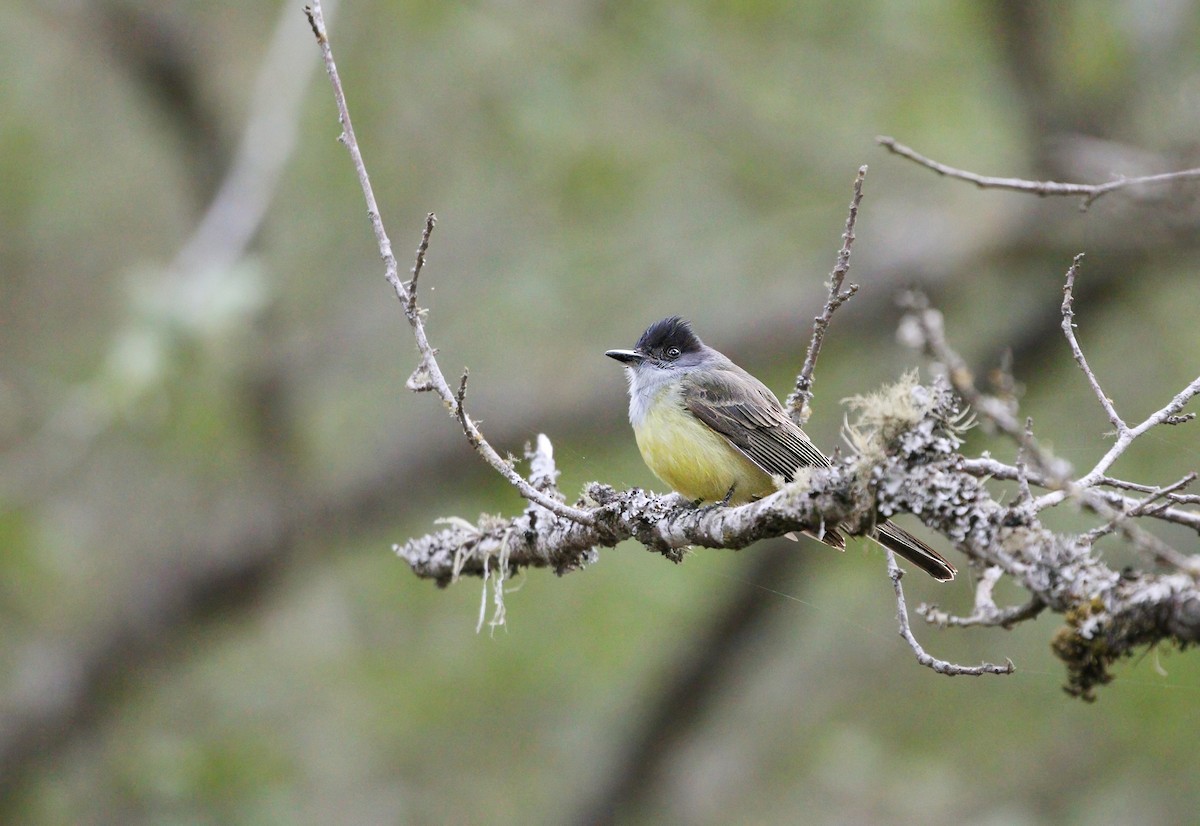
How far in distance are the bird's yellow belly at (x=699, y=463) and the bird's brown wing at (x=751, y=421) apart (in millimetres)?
45

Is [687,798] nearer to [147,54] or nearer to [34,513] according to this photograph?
[34,513]

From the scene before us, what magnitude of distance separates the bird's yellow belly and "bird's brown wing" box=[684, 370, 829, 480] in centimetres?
5

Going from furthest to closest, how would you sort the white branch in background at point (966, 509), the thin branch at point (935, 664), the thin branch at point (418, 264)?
the thin branch at point (418, 264)
the thin branch at point (935, 664)
the white branch in background at point (966, 509)

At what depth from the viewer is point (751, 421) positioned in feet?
12.8

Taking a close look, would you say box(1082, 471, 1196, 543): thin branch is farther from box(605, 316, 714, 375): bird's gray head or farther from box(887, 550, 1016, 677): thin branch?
box(605, 316, 714, 375): bird's gray head

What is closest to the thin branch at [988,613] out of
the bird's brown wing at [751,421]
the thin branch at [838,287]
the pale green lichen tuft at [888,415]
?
the pale green lichen tuft at [888,415]

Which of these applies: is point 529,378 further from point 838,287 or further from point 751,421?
point 838,287

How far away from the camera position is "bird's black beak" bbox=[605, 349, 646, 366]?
4574mm

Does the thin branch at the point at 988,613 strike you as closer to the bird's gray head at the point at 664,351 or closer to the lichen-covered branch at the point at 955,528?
the lichen-covered branch at the point at 955,528

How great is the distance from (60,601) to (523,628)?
3.36m

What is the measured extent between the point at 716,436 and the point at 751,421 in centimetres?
12

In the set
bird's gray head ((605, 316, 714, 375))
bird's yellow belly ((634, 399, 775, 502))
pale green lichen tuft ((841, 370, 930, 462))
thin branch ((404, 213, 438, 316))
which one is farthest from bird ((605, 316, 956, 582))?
thin branch ((404, 213, 438, 316))

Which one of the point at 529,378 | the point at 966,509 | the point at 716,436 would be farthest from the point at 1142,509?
the point at 529,378

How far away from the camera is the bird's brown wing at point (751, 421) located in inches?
145
